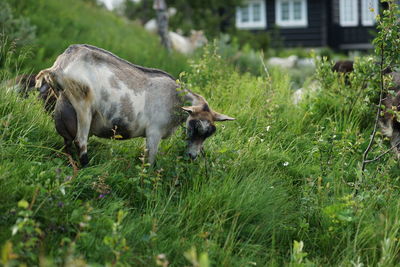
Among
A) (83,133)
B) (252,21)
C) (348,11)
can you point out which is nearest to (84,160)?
(83,133)

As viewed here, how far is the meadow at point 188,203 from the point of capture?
169 inches

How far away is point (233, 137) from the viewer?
267 inches

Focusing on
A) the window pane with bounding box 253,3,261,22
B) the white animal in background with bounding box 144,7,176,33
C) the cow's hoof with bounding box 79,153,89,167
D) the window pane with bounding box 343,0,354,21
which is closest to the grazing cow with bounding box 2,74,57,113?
the cow's hoof with bounding box 79,153,89,167

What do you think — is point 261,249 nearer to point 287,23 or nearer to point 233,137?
point 233,137

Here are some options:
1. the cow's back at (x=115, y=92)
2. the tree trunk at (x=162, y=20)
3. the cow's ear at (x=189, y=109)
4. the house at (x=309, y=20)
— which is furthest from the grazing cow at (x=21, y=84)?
the house at (x=309, y=20)

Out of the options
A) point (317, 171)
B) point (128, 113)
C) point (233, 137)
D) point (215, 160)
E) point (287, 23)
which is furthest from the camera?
point (287, 23)

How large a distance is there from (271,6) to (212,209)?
26.0 meters

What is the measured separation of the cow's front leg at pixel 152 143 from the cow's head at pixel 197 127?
321mm

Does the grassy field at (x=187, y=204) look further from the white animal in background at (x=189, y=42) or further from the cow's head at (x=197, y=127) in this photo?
the white animal in background at (x=189, y=42)

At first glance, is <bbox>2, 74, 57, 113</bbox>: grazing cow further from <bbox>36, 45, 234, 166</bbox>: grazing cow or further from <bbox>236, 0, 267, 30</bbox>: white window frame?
<bbox>236, 0, 267, 30</bbox>: white window frame

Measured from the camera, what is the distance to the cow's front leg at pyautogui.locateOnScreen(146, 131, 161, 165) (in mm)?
5449

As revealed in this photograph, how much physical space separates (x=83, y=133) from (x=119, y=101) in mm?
470

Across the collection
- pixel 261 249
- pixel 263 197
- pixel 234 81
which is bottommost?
pixel 261 249

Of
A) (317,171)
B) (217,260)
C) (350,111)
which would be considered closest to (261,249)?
(217,260)
